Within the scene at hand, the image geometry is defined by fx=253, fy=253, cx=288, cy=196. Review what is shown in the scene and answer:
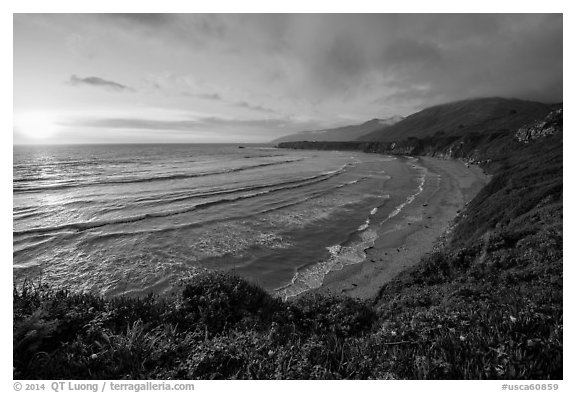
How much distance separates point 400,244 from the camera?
1616 centimetres

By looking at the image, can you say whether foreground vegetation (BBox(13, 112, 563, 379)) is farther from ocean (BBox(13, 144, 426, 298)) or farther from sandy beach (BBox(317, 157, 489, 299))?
ocean (BBox(13, 144, 426, 298))

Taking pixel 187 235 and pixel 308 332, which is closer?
pixel 308 332

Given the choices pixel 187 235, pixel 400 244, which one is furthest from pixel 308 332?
pixel 187 235

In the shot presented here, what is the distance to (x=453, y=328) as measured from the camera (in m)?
4.74

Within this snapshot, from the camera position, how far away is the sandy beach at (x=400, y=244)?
11894mm

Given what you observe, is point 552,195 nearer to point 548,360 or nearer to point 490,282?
point 490,282

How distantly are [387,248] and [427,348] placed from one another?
12.0m

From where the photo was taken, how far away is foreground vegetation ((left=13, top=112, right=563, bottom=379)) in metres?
4.05

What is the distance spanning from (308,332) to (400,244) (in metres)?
12.2

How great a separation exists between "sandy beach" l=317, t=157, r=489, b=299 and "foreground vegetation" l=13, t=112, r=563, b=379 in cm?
396

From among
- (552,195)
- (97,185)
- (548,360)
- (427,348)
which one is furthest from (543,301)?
(97,185)

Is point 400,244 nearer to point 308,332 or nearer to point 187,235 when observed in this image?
point 308,332

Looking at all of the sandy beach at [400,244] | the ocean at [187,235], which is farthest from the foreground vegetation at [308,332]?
the ocean at [187,235]

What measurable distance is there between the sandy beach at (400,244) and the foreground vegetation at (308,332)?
3958 millimetres
